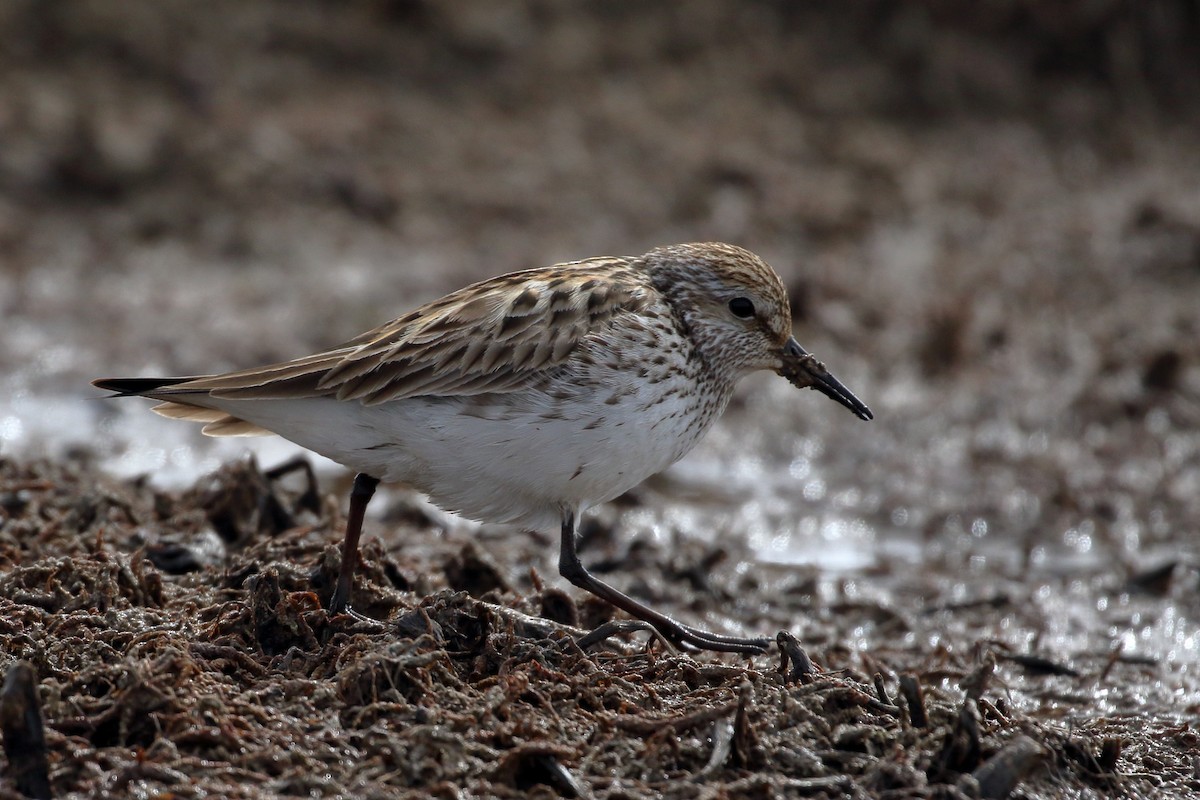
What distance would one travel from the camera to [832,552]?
8.20m

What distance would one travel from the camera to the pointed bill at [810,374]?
5.96 m

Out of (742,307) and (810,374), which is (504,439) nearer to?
(742,307)

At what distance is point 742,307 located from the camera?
578 centimetres

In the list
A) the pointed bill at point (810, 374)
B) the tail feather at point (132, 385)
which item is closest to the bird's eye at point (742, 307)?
the pointed bill at point (810, 374)

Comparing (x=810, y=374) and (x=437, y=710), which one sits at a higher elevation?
(x=810, y=374)

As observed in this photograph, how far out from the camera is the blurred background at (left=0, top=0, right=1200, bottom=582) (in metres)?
8.98

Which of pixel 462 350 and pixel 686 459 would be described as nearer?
pixel 462 350

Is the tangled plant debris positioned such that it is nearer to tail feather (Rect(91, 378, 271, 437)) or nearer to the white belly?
the white belly

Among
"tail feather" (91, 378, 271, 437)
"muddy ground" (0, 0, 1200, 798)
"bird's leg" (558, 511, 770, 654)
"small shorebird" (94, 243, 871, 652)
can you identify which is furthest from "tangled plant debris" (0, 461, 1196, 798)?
"tail feather" (91, 378, 271, 437)

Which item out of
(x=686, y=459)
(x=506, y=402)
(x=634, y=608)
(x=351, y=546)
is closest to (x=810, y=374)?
(x=634, y=608)

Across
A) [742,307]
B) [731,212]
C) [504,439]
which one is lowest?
[504,439]

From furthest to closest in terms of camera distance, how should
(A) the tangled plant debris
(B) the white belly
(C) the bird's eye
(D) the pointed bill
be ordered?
1. (D) the pointed bill
2. (C) the bird's eye
3. (B) the white belly
4. (A) the tangled plant debris

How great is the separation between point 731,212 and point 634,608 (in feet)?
21.6

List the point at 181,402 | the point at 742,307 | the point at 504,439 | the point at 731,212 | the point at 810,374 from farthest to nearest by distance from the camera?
the point at 731,212 < the point at 810,374 < the point at 742,307 < the point at 181,402 < the point at 504,439
